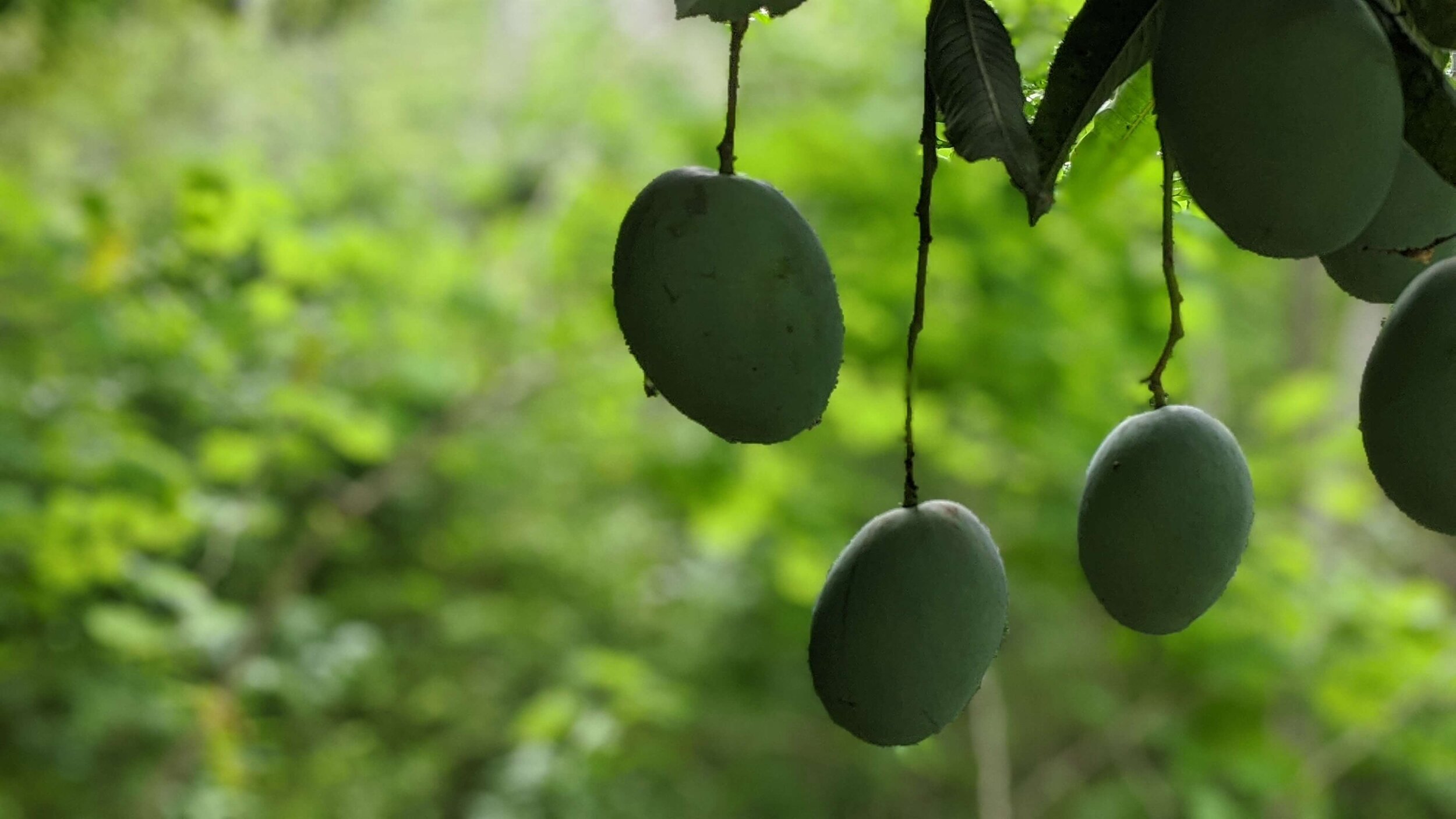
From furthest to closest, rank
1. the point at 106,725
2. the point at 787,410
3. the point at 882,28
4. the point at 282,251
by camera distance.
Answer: the point at 106,725, the point at 882,28, the point at 282,251, the point at 787,410

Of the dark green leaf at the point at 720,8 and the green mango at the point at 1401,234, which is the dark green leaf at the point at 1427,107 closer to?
the green mango at the point at 1401,234

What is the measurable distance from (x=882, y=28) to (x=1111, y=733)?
143 centimetres

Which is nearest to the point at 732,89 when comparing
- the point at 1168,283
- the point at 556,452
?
the point at 1168,283

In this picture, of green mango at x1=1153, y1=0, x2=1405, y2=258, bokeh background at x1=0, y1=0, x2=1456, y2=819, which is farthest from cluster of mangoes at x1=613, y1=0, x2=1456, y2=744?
bokeh background at x1=0, y1=0, x2=1456, y2=819

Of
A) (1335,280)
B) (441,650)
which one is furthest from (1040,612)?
(1335,280)

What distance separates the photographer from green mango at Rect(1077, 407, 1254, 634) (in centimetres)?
31

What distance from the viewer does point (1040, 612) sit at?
10.1 ft

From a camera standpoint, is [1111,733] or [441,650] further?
[441,650]

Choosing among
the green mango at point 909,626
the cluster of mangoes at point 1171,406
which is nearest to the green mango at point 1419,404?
the cluster of mangoes at point 1171,406

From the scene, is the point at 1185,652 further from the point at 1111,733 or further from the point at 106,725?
the point at 106,725

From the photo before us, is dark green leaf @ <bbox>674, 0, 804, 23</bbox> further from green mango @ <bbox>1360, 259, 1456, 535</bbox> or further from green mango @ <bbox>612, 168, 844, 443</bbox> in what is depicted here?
green mango @ <bbox>1360, 259, 1456, 535</bbox>

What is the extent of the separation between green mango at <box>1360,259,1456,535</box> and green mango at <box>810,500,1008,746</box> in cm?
10

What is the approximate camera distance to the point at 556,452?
3.05 meters

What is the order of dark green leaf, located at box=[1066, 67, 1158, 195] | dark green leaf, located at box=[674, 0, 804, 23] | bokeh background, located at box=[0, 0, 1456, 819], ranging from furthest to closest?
bokeh background, located at box=[0, 0, 1456, 819] → dark green leaf, located at box=[1066, 67, 1158, 195] → dark green leaf, located at box=[674, 0, 804, 23]
